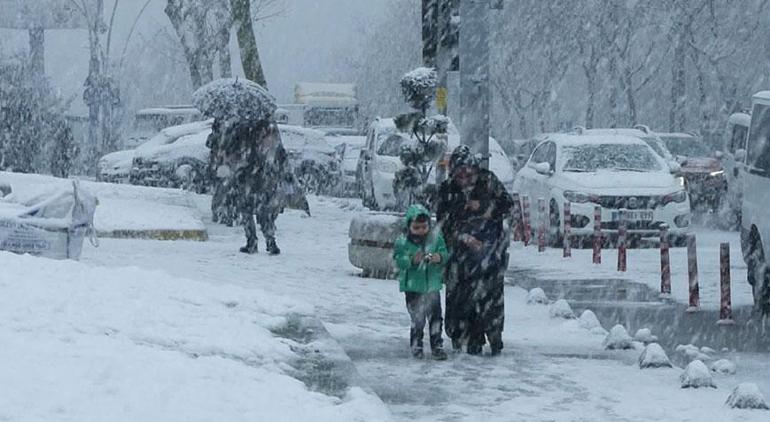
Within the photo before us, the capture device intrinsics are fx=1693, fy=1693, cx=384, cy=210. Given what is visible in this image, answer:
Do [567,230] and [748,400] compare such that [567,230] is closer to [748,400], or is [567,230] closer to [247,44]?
[748,400]

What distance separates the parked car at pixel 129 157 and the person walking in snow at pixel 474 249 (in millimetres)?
19545

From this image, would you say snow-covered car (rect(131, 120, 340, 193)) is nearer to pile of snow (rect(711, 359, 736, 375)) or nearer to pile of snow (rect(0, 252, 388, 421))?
pile of snow (rect(0, 252, 388, 421))

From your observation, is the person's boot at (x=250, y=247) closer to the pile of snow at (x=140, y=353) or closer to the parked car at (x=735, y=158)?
the parked car at (x=735, y=158)

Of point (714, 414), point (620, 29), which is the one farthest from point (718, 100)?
point (714, 414)

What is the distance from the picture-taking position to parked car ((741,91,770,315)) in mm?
14461

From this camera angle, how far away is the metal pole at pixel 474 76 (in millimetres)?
16094

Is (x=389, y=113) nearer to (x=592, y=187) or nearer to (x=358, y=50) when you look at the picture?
(x=358, y=50)

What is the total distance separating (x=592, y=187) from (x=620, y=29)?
124 feet

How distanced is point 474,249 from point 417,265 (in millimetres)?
631

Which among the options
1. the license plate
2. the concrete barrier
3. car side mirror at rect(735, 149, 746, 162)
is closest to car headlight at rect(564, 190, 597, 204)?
the license plate

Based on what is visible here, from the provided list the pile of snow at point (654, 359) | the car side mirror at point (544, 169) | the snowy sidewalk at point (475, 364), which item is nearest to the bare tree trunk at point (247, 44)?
the car side mirror at point (544, 169)

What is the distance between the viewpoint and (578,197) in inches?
822

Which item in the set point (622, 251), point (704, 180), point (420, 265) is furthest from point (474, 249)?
point (704, 180)

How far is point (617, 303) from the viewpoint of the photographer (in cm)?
1550
